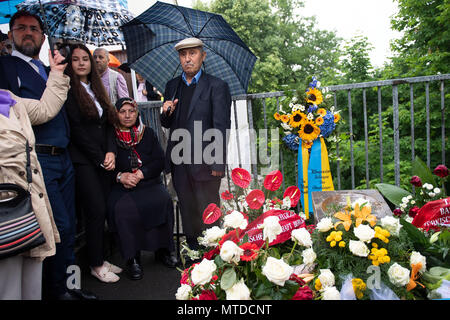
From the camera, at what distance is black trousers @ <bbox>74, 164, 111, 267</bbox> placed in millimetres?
3377

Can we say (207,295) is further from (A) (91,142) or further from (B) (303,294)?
(A) (91,142)

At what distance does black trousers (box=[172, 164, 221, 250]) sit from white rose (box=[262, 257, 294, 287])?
95.2 inches

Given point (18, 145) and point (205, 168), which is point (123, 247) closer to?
point (205, 168)

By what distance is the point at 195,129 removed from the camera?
3.60m

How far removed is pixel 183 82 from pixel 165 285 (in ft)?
6.78

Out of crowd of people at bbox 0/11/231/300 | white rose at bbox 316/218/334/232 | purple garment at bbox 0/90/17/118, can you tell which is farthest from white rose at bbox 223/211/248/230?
purple garment at bbox 0/90/17/118

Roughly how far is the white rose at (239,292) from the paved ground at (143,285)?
6.76 ft

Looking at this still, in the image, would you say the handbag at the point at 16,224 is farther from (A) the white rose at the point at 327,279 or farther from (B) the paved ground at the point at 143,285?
(A) the white rose at the point at 327,279

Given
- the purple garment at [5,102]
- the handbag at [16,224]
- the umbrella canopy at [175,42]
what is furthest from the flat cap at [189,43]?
the handbag at [16,224]

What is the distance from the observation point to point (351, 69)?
8.02 meters

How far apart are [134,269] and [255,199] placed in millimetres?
2344

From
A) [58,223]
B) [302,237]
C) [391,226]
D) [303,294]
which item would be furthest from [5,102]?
[391,226]
